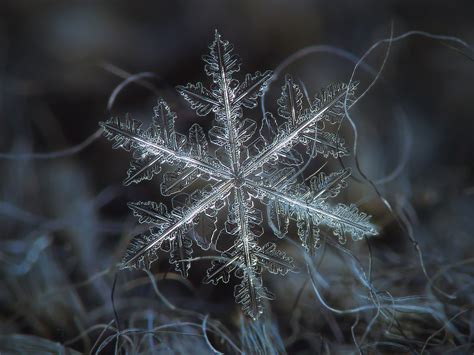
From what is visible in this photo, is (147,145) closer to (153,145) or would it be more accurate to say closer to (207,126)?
(153,145)

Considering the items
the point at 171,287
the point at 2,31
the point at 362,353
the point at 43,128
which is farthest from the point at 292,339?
the point at 2,31

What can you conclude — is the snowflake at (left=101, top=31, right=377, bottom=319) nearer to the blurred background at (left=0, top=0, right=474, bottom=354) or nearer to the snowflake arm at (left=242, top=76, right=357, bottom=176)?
the snowflake arm at (left=242, top=76, right=357, bottom=176)

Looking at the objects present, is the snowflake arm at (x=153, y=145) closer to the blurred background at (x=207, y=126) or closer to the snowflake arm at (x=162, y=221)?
the snowflake arm at (x=162, y=221)

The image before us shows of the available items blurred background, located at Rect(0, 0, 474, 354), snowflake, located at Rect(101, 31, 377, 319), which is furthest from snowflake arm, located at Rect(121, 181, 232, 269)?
blurred background, located at Rect(0, 0, 474, 354)

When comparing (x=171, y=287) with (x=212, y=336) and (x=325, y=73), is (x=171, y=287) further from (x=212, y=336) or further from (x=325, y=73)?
(x=325, y=73)

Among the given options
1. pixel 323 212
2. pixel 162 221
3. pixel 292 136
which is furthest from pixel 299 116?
pixel 162 221

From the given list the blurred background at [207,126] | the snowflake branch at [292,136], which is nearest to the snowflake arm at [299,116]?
the snowflake branch at [292,136]

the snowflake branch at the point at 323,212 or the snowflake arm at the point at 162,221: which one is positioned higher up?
the snowflake arm at the point at 162,221
